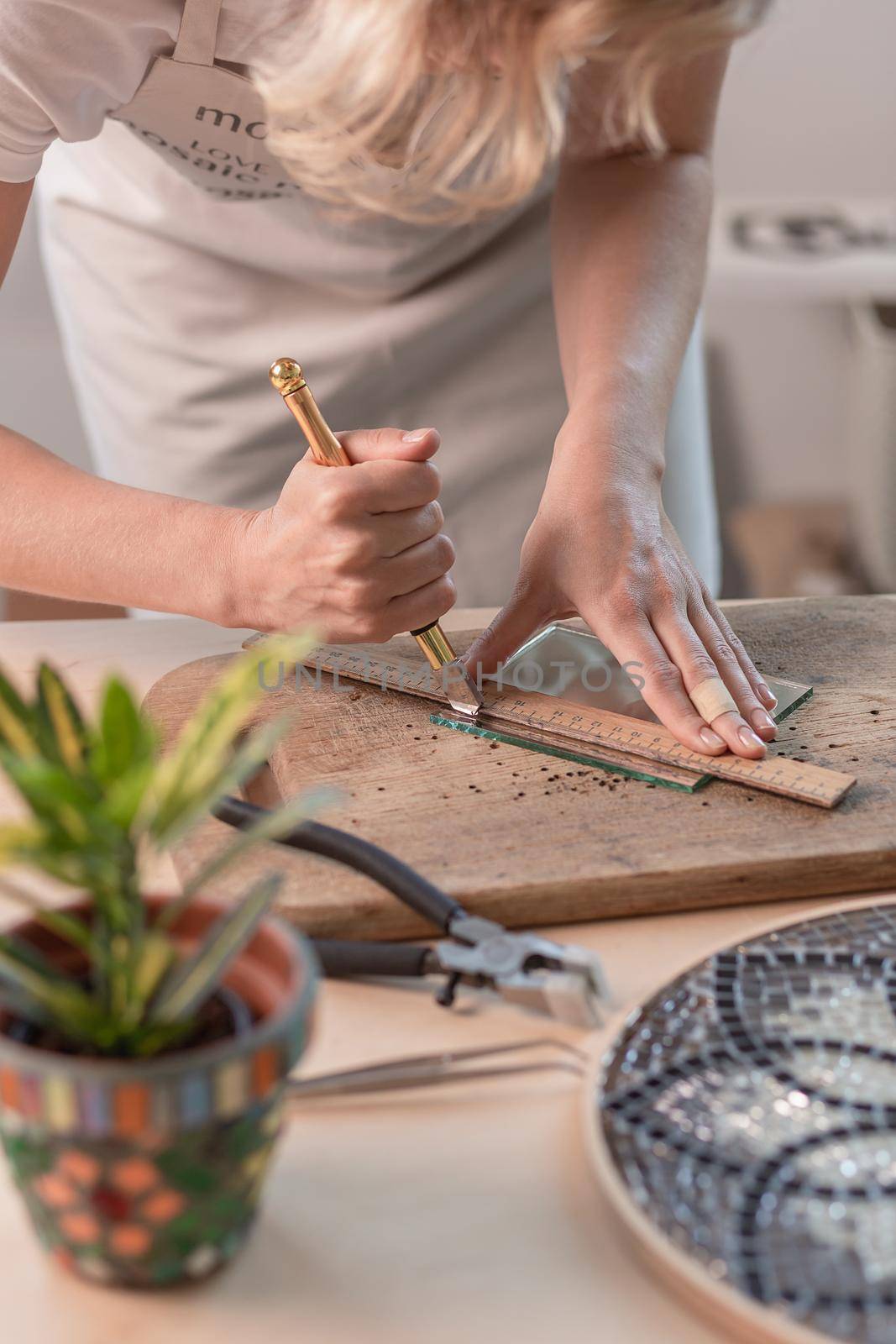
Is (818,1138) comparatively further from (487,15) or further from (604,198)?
(604,198)

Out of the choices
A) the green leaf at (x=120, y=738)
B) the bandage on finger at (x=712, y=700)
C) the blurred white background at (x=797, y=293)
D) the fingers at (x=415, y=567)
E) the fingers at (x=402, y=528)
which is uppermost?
the green leaf at (x=120, y=738)

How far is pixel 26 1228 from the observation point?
562 millimetres

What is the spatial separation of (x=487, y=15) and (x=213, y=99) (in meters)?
0.38

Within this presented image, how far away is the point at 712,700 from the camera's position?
0.99 m

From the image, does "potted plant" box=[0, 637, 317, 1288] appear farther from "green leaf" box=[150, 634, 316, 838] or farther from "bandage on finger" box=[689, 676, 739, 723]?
"bandage on finger" box=[689, 676, 739, 723]

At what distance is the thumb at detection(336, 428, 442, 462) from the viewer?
0.98 metres

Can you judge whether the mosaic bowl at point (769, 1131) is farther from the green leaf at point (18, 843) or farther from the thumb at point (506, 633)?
the thumb at point (506, 633)

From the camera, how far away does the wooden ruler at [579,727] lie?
0.91 metres

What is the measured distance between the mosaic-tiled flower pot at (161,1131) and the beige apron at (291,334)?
966 mm

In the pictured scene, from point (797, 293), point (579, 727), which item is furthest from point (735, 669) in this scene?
point (797, 293)

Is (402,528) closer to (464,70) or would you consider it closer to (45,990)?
(464,70)

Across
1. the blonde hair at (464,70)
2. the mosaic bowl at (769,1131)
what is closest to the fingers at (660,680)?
the mosaic bowl at (769,1131)

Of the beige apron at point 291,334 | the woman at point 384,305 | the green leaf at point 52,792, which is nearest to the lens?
the green leaf at point 52,792

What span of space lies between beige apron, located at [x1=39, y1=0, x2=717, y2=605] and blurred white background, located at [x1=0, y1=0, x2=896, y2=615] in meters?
1.49
